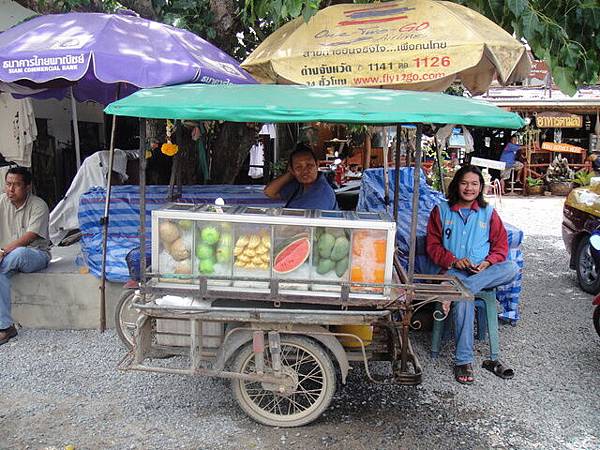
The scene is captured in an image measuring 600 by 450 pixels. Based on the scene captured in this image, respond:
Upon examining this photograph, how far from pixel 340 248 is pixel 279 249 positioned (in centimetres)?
36

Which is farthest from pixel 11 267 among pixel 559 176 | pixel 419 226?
pixel 559 176

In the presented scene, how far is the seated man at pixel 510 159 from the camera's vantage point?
48.1ft

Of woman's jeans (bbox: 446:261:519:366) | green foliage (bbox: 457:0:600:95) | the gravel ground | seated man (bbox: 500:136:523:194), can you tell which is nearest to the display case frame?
the gravel ground

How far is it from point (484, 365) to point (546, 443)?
104 centimetres

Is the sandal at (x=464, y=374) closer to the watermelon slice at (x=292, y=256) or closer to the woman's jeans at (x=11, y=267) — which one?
the watermelon slice at (x=292, y=256)

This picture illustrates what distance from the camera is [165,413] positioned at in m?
3.52

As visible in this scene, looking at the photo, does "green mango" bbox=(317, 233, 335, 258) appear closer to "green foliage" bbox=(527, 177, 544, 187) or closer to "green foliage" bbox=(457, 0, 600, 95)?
"green foliage" bbox=(457, 0, 600, 95)

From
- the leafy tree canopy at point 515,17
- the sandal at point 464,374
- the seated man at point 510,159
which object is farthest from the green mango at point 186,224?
the seated man at point 510,159

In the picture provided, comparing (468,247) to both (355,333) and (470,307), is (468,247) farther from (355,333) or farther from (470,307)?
(355,333)

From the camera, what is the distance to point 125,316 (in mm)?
4492

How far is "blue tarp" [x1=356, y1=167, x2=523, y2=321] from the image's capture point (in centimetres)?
461

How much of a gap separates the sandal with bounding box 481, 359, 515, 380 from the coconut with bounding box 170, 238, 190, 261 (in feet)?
8.33

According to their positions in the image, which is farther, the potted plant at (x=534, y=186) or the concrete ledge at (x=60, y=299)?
the potted plant at (x=534, y=186)

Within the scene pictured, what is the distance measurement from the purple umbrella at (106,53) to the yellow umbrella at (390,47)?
59 centimetres
